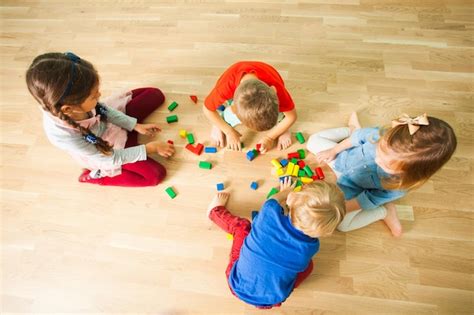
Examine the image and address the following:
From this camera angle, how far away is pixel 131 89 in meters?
2.45

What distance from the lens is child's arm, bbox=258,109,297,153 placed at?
2.01 m

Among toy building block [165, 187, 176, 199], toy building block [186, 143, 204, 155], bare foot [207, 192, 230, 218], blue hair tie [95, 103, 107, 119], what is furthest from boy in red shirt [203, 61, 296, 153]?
blue hair tie [95, 103, 107, 119]

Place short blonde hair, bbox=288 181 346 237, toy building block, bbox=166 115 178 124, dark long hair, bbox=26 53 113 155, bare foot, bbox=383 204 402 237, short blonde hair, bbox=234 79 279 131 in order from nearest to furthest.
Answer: short blonde hair, bbox=288 181 346 237 → dark long hair, bbox=26 53 113 155 → short blonde hair, bbox=234 79 279 131 → bare foot, bbox=383 204 402 237 → toy building block, bbox=166 115 178 124

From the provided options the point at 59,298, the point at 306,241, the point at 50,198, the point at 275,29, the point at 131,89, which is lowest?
the point at 59,298

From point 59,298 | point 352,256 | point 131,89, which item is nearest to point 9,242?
point 59,298

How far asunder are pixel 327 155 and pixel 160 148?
102 centimetres

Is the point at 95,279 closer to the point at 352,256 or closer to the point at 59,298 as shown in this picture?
the point at 59,298

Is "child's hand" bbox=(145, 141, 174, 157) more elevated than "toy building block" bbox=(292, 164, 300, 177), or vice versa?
"child's hand" bbox=(145, 141, 174, 157)

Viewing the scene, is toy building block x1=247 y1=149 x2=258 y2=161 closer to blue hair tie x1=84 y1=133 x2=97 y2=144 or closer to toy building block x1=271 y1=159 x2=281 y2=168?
toy building block x1=271 y1=159 x2=281 y2=168

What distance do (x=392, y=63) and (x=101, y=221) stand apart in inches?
89.2

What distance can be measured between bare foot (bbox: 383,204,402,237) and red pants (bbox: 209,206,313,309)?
0.51 metres

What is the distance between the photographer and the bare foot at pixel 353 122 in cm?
215

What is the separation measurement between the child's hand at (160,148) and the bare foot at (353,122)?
1.17 meters

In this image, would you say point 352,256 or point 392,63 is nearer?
point 352,256
